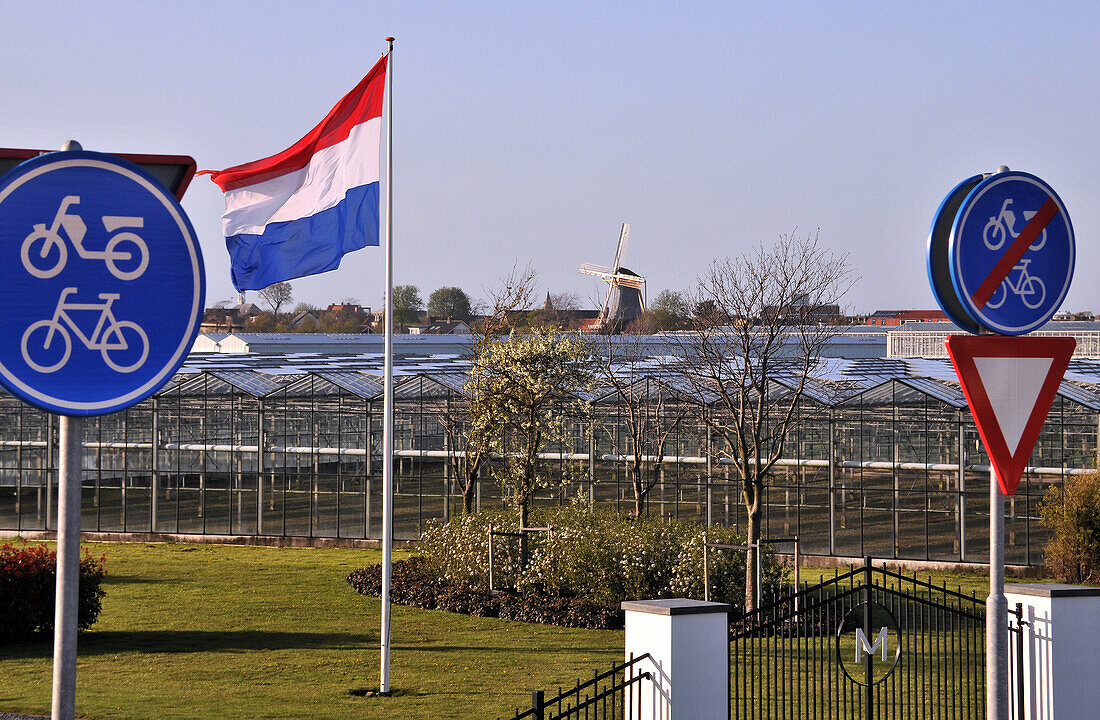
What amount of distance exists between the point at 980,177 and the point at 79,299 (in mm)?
4232

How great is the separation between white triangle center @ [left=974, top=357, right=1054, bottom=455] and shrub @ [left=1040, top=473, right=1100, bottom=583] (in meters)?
16.5

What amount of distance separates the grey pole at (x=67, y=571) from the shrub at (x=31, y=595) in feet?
41.6

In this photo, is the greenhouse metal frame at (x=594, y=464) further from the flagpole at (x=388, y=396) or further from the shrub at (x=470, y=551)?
the flagpole at (x=388, y=396)

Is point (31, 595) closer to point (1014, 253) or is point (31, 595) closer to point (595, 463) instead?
point (1014, 253)

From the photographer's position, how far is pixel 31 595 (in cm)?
1528

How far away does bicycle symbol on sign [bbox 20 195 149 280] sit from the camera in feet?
10.3

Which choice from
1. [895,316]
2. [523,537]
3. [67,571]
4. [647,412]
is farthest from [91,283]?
[895,316]

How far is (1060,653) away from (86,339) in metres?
7.35

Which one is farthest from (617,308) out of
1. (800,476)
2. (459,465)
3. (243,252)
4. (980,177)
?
(980,177)

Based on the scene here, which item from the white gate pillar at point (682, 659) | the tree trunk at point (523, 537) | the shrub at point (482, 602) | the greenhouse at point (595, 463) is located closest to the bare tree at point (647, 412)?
the greenhouse at point (595, 463)

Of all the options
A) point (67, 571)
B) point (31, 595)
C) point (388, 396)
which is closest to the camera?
point (67, 571)

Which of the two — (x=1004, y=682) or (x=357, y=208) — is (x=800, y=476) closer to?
(x=357, y=208)

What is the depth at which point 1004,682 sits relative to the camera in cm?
534

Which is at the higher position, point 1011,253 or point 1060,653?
point 1011,253
